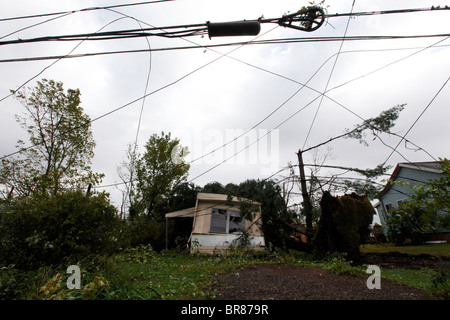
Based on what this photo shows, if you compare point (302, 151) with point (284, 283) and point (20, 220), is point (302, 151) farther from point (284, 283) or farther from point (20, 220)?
point (20, 220)

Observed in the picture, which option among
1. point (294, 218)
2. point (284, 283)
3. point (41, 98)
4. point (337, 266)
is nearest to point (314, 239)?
point (294, 218)

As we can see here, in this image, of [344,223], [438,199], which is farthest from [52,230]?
[344,223]

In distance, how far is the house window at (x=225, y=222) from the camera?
40.8 feet

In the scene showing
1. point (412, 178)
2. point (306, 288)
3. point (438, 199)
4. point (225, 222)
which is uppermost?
point (412, 178)

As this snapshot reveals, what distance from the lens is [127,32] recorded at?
3.69 meters

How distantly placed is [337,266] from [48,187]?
8.31 m

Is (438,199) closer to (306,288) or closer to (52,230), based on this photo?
(306,288)

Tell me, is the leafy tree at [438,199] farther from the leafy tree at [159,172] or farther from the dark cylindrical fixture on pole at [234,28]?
the leafy tree at [159,172]

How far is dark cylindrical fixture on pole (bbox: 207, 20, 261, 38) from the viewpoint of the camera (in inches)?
133

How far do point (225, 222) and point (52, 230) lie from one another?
944cm

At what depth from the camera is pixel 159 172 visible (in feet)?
61.6

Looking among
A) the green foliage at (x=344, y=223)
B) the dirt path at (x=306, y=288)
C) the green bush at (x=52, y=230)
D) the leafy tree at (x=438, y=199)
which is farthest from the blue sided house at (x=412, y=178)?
the green bush at (x=52, y=230)

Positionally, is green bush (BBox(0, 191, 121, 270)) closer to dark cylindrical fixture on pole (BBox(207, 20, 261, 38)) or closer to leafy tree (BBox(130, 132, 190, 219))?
dark cylindrical fixture on pole (BBox(207, 20, 261, 38))

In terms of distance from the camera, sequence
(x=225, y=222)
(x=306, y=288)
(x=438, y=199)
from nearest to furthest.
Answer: (x=438, y=199) < (x=306, y=288) < (x=225, y=222)
